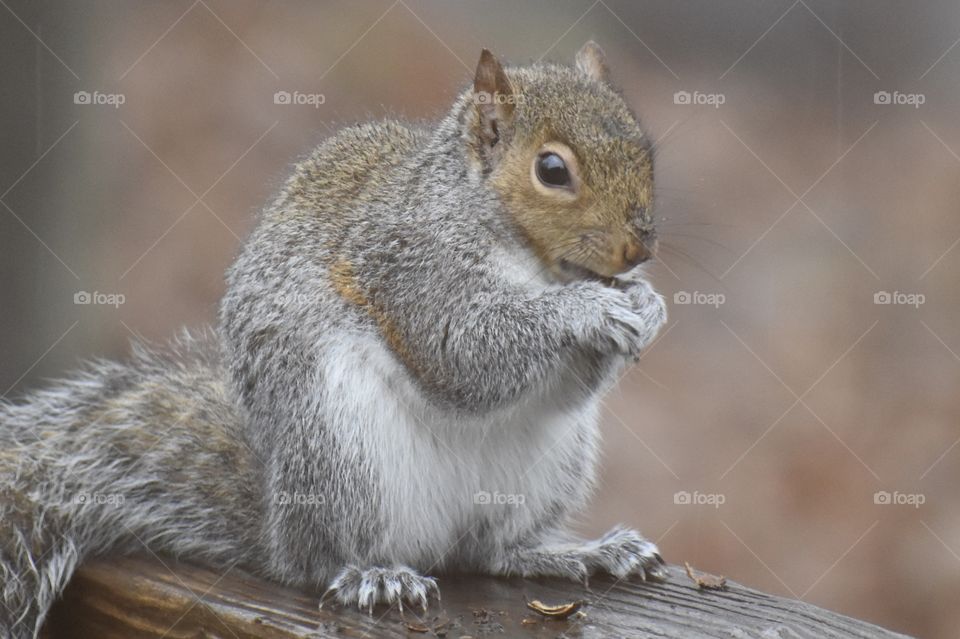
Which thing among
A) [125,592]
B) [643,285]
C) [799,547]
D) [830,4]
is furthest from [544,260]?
[830,4]

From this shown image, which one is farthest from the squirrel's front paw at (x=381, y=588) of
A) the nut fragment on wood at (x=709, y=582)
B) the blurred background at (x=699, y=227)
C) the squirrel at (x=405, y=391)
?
the blurred background at (x=699, y=227)

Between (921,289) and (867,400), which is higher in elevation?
(921,289)

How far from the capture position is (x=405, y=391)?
244 centimetres

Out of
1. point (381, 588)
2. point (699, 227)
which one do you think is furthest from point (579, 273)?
point (699, 227)

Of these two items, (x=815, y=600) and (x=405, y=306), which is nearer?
(x=405, y=306)

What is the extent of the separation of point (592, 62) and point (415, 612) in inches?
45.9

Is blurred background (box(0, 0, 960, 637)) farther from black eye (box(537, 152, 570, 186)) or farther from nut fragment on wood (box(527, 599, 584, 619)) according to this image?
nut fragment on wood (box(527, 599, 584, 619))

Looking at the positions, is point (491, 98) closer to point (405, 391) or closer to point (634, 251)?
point (634, 251)

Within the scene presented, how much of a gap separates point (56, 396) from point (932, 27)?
335cm

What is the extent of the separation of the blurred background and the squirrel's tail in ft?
3.02

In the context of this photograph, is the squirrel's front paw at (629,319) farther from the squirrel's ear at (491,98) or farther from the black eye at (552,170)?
the squirrel's ear at (491,98)

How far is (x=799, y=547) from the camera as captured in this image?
3.81 m

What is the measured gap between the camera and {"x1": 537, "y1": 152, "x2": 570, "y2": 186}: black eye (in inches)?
89.4

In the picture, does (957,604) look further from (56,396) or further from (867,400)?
(56,396)
